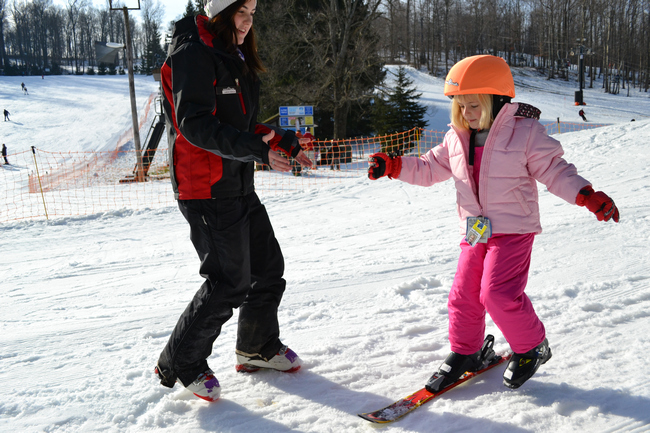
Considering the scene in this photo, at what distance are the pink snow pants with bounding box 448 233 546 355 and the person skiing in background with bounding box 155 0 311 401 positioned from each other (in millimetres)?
992

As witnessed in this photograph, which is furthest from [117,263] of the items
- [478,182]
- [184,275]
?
[478,182]

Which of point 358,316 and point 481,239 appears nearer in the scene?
point 481,239

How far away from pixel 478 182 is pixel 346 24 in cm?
1760

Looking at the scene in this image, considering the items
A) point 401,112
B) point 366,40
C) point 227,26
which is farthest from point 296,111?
point 227,26

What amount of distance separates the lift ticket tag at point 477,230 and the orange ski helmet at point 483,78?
61 centimetres

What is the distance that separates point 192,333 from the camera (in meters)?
2.21

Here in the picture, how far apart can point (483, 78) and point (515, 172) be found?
47 cm

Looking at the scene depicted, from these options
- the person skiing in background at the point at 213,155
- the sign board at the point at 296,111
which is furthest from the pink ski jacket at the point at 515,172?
the sign board at the point at 296,111

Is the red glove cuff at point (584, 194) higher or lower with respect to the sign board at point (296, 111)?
lower

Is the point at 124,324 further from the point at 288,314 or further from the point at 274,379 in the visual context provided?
the point at 274,379

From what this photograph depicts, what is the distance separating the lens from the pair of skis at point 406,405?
2.10 metres

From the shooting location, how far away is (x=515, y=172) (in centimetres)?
224

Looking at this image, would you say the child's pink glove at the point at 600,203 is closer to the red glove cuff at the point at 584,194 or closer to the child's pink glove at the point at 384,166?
the red glove cuff at the point at 584,194

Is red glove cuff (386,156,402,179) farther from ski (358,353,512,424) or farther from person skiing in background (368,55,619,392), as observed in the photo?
ski (358,353,512,424)
